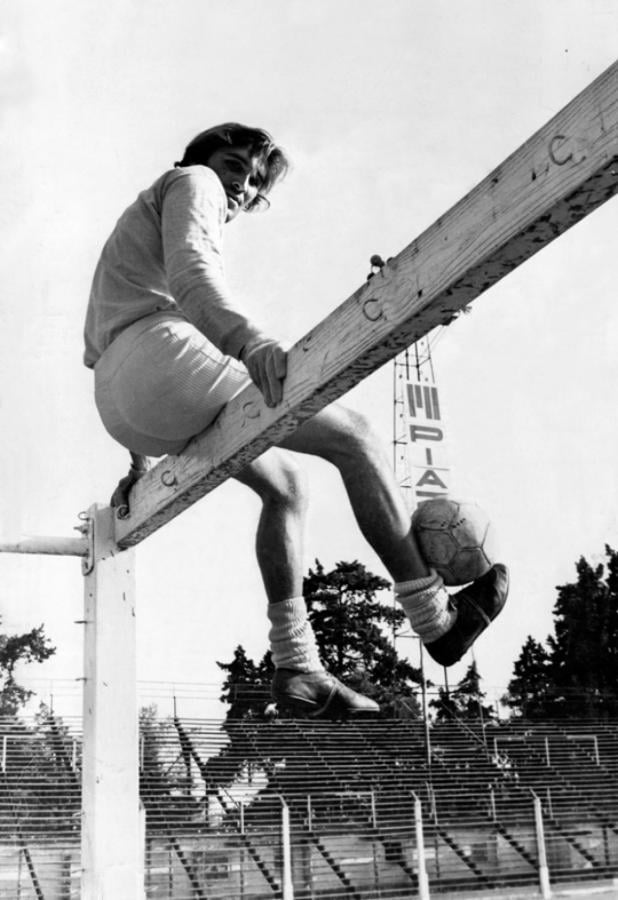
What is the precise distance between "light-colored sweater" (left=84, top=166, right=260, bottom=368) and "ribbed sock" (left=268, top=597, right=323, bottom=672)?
0.61 m

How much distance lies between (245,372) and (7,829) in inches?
381

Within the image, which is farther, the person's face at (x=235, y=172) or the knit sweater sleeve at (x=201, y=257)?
the person's face at (x=235, y=172)

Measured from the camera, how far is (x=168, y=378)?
1.89 meters

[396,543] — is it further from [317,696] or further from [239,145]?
[239,145]

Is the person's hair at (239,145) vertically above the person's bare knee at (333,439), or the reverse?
the person's hair at (239,145)

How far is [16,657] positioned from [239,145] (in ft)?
59.7

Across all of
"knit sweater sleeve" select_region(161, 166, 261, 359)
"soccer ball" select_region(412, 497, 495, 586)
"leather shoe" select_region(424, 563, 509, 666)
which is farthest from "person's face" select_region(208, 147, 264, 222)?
"leather shoe" select_region(424, 563, 509, 666)

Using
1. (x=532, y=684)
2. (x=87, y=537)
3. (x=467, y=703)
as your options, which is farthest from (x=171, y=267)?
(x=532, y=684)

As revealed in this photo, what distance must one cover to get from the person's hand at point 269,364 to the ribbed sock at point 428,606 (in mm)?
499

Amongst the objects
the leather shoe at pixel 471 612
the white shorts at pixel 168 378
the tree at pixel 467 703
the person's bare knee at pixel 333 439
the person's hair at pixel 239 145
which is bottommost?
the leather shoe at pixel 471 612

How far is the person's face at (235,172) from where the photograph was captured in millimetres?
2105

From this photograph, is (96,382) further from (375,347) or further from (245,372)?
(375,347)

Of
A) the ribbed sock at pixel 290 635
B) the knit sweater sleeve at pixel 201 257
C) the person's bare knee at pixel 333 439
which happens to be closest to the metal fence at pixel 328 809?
the ribbed sock at pixel 290 635

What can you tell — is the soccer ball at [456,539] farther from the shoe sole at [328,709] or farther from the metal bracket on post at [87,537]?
the metal bracket on post at [87,537]
